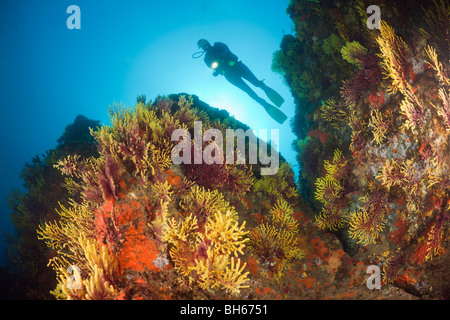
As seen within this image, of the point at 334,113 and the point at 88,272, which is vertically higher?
the point at 334,113

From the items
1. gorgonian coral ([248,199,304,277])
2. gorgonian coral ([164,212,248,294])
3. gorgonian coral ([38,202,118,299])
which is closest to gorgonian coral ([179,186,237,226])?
gorgonian coral ([164,212,248,294])

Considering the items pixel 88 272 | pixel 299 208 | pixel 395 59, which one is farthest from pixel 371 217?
pixel 88 272

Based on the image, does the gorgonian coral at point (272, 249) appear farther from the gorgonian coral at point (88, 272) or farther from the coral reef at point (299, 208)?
the gorgonian coral at point (88, 272)

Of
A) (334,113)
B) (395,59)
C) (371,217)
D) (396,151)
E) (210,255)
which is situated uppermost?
(395,59)

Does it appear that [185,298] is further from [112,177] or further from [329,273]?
[329,273]

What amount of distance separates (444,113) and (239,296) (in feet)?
16.1

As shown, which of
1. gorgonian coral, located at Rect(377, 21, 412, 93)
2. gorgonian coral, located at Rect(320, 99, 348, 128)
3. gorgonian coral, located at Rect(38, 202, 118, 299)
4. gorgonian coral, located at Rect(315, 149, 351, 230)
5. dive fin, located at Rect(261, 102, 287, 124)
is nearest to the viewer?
gorgonian coral, located at Rect(38, 202, 118, 299)

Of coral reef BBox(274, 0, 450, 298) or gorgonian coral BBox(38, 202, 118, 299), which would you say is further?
coral reef BBox(274, 0, 450, 298)

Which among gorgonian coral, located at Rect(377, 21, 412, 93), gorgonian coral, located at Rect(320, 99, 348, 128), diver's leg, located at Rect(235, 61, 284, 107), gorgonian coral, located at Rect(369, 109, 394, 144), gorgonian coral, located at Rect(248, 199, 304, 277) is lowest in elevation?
gorgonian coral, located at Rect(248, 199, 304, 277)

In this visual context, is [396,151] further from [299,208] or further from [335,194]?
[299,208]

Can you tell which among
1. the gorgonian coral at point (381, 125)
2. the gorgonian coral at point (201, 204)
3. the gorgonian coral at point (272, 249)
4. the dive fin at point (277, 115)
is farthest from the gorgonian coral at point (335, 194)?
the dive fin at point (277, 115)

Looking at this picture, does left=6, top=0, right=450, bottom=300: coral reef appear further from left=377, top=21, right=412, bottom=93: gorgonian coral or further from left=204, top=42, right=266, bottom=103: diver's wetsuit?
left=204, top=42, right=266, bottom=103: diver's wetsuit

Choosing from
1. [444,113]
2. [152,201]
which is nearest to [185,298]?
[152,201]

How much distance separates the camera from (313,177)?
6.38 m
